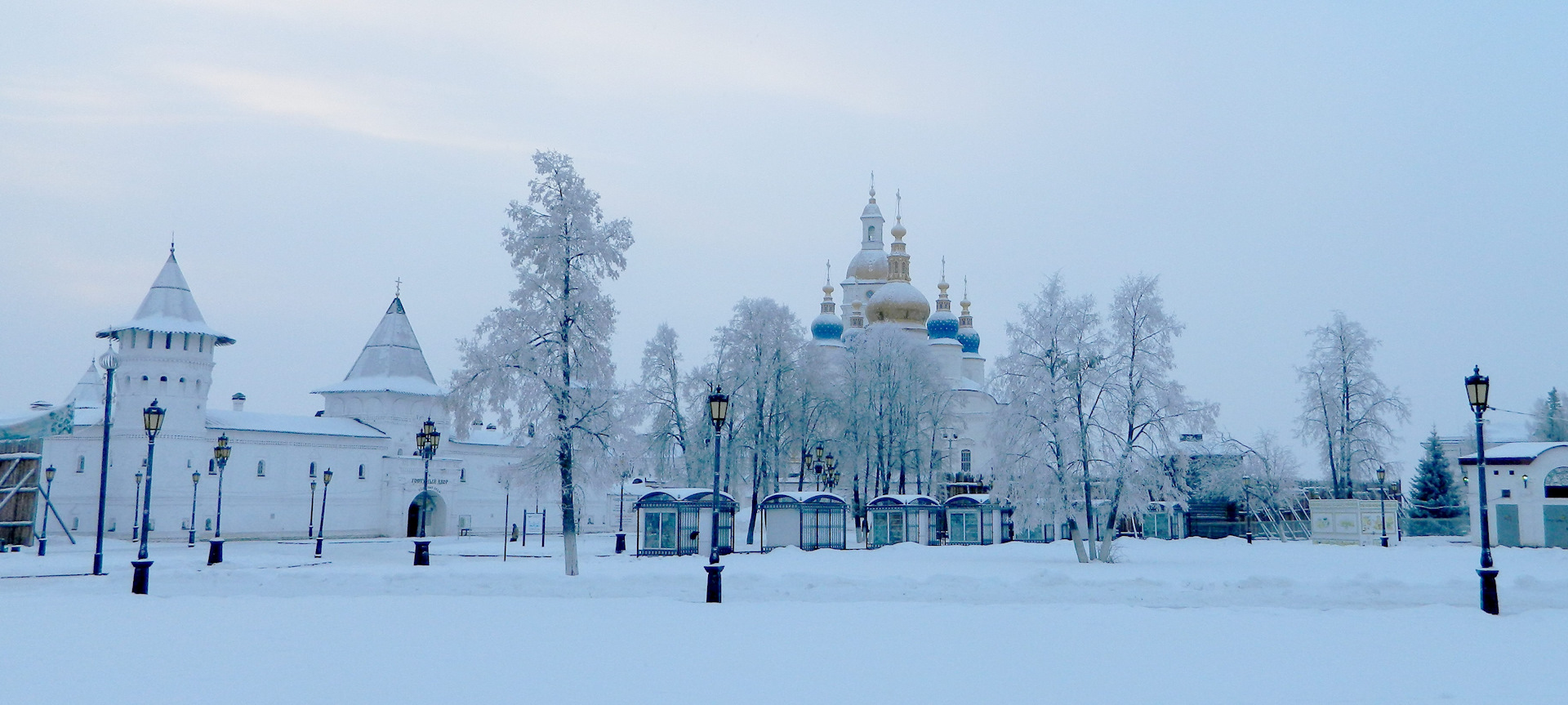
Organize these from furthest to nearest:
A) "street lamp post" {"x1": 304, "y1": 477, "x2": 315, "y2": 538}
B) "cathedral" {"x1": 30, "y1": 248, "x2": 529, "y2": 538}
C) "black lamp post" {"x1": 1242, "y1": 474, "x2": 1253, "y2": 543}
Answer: "black lamp post" {"x1": 1242, "y1": 474, "x2": 1253, "y2": 543}
"street lamp post" {"x1": 304, "y1": 477, "x2": 315, "y2": 538}
"cathedral" {"x1": 30, "y1": 248, "x2": 529, "y2": 538}

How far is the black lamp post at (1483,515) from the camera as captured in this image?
675 inches

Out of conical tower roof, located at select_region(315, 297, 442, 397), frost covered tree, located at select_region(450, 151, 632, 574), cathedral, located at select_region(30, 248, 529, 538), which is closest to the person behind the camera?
frost covered tree, located at select_region(450, 151, 632, 574)

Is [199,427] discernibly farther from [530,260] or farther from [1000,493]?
[1000,493]

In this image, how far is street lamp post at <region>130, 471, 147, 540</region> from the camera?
148 feet

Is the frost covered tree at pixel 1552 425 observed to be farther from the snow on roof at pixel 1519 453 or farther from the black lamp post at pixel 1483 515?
the black lamp post at pixel 1483 515

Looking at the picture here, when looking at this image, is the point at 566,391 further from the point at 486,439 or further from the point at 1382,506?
the point at 486,439

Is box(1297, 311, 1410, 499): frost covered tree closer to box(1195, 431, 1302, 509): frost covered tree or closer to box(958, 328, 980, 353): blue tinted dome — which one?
box(1195, 431, 1302, 509): frost covered tree

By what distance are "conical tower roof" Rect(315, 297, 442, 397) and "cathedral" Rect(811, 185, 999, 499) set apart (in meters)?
21.8

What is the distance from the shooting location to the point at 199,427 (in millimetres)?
50531

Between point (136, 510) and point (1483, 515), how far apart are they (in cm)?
4775

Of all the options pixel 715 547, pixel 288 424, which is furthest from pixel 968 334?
pixel 715 547

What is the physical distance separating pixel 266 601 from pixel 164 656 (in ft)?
20.7

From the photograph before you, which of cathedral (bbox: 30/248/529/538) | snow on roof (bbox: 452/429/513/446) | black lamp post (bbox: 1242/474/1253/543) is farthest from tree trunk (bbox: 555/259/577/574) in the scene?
black lamp post (bbox: 1242/474/1253/543)

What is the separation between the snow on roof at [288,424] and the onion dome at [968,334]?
3942 cm
